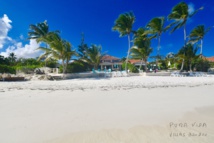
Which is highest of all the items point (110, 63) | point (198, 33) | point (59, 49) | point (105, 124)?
point (198, 33)

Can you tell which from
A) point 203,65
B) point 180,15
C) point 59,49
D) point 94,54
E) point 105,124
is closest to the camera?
point 105,124

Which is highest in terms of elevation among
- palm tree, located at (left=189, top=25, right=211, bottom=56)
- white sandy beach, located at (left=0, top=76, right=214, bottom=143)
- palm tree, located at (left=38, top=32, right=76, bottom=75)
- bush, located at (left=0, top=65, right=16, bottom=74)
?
palm tree, located at (left=189, top=25, right=211, bottom=56)

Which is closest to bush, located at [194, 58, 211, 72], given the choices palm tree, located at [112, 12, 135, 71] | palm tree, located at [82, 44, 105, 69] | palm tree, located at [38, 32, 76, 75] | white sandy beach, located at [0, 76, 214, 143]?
palm tree, located at [112, 12, 135, 71]

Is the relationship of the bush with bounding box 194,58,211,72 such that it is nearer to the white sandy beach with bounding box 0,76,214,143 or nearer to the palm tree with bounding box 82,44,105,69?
the palm tree with bounding box 82,44,105,69

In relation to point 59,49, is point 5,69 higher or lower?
lower

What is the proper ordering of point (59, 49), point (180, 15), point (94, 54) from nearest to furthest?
point (59, 49), point (180, 15), point (94, 54)

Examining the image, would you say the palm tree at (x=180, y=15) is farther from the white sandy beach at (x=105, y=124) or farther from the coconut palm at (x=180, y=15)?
the white sandy beach at (x=105, y=124)

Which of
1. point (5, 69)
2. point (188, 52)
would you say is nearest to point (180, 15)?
point (188, 52)

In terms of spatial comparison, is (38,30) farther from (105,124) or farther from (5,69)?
(105,124)

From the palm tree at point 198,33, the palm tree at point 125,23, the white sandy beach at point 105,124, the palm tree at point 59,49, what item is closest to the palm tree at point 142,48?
the palm tree at point 125,23

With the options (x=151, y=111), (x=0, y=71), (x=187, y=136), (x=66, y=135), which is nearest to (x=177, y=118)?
(x=151, y=111)

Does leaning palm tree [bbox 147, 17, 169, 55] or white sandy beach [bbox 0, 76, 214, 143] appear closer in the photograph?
white sandy beach [bbox 0, 76, 214, 143]

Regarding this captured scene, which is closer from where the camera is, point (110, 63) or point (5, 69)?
point (5, 69)

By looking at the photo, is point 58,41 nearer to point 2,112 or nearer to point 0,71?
point 0,71
